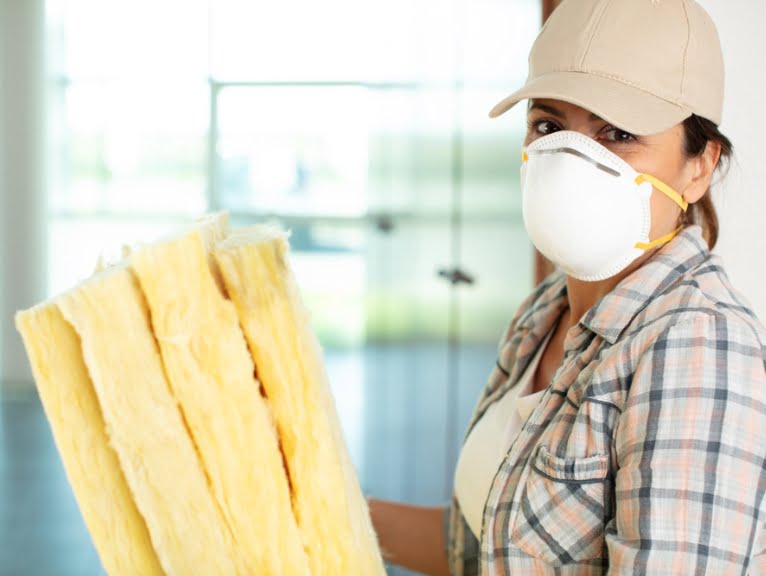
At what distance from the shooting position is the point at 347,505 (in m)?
0.47

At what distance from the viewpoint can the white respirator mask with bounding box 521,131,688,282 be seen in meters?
0.82

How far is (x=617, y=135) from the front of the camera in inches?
32.7

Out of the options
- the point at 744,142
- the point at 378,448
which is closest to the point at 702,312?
the point at 744,142

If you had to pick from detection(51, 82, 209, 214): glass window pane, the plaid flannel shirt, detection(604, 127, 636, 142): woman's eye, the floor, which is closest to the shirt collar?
the plaid flannel shirt

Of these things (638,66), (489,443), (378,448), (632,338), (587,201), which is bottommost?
(378,448)

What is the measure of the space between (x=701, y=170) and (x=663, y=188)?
6 centimetres

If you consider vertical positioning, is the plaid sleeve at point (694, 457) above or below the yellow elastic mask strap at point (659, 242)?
below

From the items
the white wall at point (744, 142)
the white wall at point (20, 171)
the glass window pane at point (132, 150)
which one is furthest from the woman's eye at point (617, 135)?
the white wall at point (20, 171)

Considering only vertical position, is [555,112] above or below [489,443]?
above

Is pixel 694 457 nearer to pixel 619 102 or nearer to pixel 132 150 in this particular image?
pixel 619 102

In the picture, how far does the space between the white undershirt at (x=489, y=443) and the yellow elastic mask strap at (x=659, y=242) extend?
0.18 meters

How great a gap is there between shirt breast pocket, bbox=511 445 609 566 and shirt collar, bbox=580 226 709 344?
4.8 inches

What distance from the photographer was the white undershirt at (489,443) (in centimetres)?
94

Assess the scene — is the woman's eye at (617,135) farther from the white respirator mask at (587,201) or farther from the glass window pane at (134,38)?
the glass window pane at (134,38)
